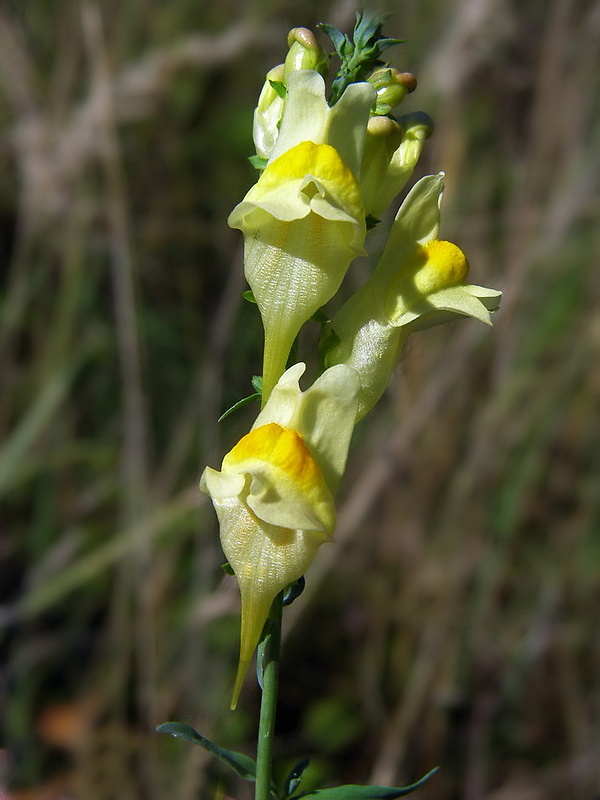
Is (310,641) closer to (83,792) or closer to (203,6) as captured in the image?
(83,792)

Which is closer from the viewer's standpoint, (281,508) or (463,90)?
(281,508)

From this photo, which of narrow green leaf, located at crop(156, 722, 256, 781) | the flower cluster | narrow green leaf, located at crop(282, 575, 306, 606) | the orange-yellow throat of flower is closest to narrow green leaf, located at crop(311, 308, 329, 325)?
the flower cluster

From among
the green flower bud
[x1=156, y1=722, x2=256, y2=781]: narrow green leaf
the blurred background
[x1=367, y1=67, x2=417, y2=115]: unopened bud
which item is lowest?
the blurred background

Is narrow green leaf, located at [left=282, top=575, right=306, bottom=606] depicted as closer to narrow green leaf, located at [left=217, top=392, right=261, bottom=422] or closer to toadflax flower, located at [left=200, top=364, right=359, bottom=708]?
toadflax flower, located at [left=200, top=364, right=359, bottom=708]

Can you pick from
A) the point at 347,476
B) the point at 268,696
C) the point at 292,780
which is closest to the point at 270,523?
the point at 268,696

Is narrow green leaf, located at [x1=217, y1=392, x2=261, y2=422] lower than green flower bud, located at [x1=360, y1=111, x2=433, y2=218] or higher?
lower

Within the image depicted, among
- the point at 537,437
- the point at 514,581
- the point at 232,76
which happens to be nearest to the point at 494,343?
the point at 537,437

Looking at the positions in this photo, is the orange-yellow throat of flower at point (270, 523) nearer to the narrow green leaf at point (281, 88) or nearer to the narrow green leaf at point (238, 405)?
the narrow green leaf at point (238, 405)
